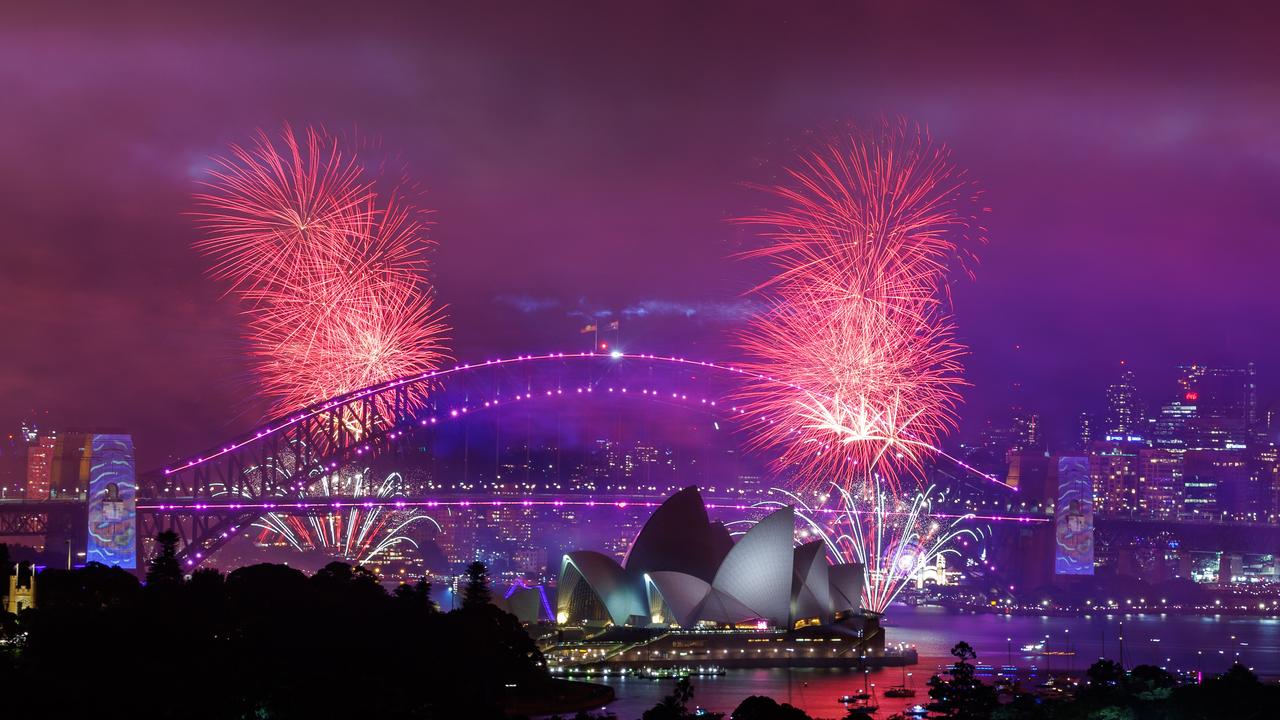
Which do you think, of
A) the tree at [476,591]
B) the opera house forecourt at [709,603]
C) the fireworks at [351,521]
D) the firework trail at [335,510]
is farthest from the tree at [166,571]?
the fireworks at [351,521]

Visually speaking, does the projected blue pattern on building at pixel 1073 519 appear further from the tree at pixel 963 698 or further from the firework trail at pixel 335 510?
the tree at pixel 963 698

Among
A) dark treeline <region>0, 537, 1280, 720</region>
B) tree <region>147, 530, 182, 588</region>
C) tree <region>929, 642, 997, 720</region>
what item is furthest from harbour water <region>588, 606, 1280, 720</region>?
tree <region>147, 530, 182, 588</region>

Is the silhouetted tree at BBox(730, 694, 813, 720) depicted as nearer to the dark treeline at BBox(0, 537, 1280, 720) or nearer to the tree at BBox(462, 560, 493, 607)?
the dark treeline at BBox(0, 537, 1280, 720)

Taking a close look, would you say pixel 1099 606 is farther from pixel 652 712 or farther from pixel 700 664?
pixel 652 712

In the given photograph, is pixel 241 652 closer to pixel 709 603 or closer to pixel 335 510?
pixel 709 603

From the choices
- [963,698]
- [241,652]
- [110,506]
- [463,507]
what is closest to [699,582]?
[463,507]

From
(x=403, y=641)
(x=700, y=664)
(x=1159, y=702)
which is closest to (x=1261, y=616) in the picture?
(x=700, y=664)
